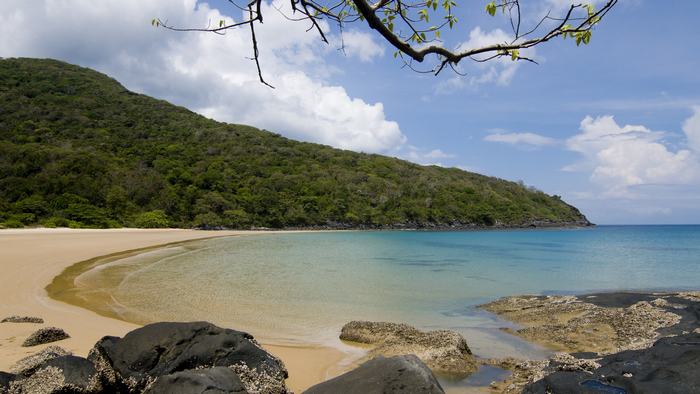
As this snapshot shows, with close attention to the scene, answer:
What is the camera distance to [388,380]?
386 centimetres

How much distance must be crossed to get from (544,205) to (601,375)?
129m

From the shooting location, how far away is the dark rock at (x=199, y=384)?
395cm

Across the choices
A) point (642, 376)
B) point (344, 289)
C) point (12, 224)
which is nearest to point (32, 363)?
point (642, 376)

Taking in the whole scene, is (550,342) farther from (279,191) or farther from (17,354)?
(279,191)

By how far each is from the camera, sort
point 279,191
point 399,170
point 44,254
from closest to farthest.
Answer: point 44,254 → point 279,191 → point 399,170

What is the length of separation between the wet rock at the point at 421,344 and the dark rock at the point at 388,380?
8.75 feet

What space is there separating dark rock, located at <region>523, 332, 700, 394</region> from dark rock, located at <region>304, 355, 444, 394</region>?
52.9 inches

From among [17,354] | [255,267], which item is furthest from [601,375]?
[255,267]

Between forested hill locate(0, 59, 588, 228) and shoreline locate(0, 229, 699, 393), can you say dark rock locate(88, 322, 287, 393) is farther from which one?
forested hill locate(0, 59, 588, 228)

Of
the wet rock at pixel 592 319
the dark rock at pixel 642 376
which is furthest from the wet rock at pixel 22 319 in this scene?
the wet rock at pixel 592 319

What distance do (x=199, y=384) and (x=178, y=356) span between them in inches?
48.5

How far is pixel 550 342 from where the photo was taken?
861cm

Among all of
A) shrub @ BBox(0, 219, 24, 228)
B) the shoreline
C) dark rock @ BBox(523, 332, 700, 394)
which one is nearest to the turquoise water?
the shoreline

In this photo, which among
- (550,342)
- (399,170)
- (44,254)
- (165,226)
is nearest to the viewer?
(550,342)
